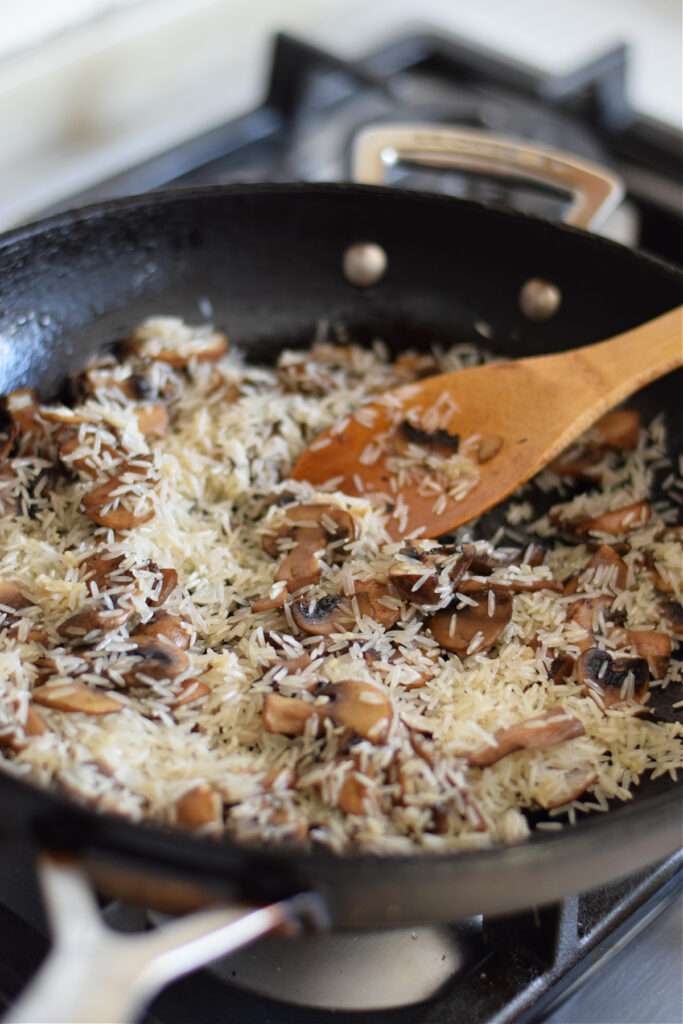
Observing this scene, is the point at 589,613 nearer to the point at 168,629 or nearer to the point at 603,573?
the point at 603,573

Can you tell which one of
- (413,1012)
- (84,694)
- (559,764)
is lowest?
(413,1012)

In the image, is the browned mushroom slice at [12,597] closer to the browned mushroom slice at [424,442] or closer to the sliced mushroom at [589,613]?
the browned mushroom slice at [424,442]

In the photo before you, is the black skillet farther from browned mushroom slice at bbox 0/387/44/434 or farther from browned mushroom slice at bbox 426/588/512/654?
browned mushroom slice at bbox 426/588/512/654

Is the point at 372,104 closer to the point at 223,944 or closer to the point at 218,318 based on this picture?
the point at 218,318

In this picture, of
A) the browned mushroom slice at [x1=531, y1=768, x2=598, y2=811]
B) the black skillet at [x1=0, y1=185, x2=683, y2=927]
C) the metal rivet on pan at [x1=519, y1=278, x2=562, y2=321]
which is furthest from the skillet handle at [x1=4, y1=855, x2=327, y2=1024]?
the metal rivet on pan at [x1=519, y1=278, x2=562, y2=321]

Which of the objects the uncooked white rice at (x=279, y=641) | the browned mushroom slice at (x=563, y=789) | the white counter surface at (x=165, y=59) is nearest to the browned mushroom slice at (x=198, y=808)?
the uncooked white rice at (x=279, y=641)

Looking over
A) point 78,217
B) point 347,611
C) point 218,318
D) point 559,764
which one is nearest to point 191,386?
point 218,318

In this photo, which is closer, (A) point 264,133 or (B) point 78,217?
(B) point 78,217

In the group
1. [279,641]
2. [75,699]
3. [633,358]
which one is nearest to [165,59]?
[633,358]

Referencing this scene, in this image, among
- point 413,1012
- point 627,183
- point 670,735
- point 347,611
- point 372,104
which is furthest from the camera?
point 372,104
